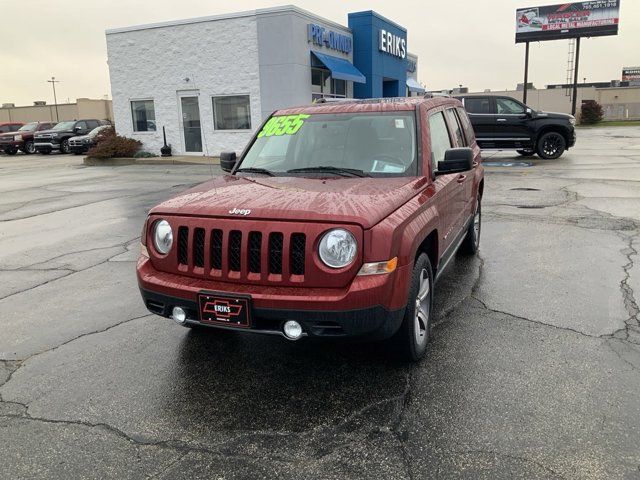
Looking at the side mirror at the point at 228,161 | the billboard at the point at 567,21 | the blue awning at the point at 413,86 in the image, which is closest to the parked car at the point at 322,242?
the side mirror at the point at 228,161

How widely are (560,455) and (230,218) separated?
2.30 metres

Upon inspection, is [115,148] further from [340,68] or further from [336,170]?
[336,170]

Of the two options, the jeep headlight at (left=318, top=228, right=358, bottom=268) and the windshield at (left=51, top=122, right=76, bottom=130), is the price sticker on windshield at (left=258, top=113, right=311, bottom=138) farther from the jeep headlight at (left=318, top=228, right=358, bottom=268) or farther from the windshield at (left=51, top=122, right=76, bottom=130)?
the windshield at (left=51, top=122, right=76, bottom=130)

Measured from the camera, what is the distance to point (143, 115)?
25062mm

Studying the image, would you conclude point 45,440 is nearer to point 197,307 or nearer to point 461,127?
point 197,307

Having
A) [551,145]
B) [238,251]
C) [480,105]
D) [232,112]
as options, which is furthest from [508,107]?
[238,251]

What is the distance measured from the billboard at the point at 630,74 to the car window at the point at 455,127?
10588 cm

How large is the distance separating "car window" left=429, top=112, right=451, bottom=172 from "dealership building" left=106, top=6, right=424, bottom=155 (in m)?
16.7

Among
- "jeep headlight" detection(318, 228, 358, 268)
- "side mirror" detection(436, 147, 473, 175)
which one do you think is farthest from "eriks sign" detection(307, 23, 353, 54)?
"jeep headlight" detection(318, 228, 358, 268)

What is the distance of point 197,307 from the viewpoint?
11.5 feet

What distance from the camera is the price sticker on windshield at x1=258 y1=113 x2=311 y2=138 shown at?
197 inches

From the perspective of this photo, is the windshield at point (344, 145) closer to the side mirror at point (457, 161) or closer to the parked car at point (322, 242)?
the parked car at point (322, 242)

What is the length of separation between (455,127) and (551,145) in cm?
1414

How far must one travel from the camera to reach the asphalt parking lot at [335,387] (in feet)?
9.46
